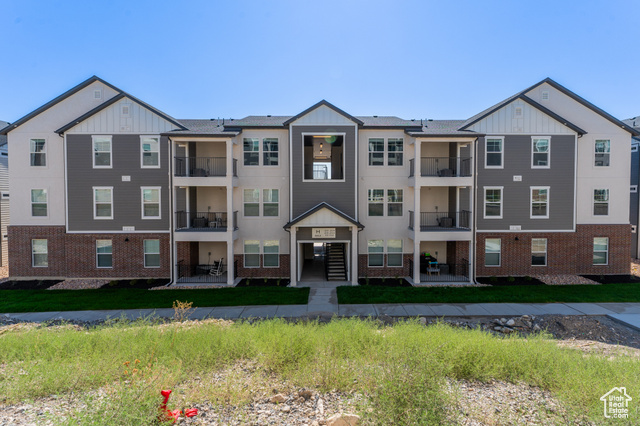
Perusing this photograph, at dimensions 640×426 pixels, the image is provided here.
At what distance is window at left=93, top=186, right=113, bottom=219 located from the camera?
699 inches

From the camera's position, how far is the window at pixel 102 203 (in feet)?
58.2

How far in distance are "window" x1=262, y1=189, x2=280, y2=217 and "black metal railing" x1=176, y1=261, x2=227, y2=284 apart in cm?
409

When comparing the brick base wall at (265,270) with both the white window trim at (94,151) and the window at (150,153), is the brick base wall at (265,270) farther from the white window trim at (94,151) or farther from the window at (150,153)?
the white window trim at (94,151)

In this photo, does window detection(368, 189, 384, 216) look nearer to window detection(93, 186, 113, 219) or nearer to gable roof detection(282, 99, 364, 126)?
gable roof detection(282, 99, 364, 126)

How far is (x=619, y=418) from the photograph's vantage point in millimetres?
4469

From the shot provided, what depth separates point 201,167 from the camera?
18.4 meters

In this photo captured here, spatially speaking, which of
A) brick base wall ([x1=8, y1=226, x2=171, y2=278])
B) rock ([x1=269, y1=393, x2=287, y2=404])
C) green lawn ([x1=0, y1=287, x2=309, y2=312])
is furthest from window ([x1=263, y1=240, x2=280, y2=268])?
rock ([x1=269, y1=393, x2=287, y2=404])

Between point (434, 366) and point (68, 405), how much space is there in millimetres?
5958

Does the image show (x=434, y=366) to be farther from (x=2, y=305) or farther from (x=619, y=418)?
(x=2, y=305)

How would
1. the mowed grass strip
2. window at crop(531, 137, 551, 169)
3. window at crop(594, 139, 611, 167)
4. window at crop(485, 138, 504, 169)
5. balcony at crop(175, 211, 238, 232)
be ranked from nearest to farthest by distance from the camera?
the mowed grass strip < balcony at crop(175, 211, 238, 232) < window at crop(485, 138, 504, 169) < window at crop(531, 137, 551, 169) < window at crop(594, 139, 611, 167)

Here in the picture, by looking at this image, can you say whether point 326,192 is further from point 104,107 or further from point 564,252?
point 564,252

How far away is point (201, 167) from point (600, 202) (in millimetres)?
23164

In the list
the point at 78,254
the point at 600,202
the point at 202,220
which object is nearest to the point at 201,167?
the point at 202,220

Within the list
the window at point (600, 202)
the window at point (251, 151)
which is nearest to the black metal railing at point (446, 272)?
the window at point (600, 202)
